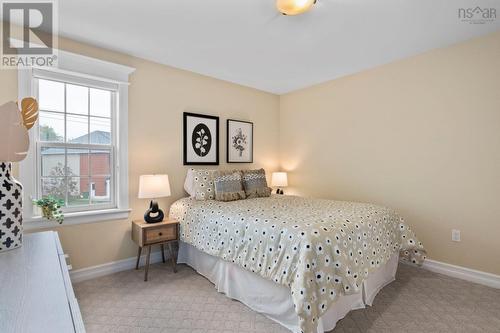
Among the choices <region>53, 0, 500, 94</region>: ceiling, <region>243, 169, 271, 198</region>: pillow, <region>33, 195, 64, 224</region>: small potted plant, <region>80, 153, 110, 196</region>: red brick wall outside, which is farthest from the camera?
<region>243, 169, 271, 198</region>: pillow

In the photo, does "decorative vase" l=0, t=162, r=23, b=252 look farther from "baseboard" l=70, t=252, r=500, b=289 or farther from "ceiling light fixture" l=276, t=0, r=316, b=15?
"ceiling light fixture" l=276, t=0, r=316, b=15

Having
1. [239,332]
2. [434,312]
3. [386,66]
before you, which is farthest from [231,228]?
[386,66]

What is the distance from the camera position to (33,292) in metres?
0.77

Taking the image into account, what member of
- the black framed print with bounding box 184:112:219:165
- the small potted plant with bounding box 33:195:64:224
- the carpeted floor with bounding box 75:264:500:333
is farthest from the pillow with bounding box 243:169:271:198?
the small potted plant with bounding box 33:195:64:224

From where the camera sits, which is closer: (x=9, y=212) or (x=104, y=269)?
(x=9, y=212)

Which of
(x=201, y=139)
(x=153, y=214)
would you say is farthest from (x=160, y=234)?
(x=201, y=139)

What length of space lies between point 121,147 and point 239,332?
228 cm

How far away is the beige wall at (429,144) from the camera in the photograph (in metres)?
2.58

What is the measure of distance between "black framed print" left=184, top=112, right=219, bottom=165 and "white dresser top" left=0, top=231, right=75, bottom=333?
241 cm

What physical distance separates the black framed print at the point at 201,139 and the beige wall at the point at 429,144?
1675 mm

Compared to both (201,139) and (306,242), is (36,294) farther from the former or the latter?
(201,139)

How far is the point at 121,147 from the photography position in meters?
2.94

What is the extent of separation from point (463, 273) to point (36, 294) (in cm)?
358

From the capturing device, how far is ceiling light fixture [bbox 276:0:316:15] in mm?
1940
